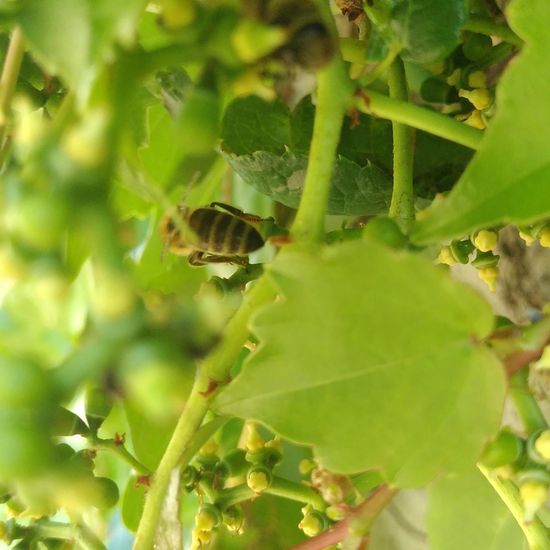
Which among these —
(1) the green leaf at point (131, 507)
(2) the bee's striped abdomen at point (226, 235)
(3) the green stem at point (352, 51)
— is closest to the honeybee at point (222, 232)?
(2) the bee's striped abdomen at point (226, 235)

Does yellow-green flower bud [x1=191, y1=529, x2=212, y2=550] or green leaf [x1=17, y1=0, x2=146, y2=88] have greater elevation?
green leaf [x1=17, y1=0, x2=146, y2=88]

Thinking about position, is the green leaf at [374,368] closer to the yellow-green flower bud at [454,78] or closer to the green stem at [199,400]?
the green stem at [199,400]

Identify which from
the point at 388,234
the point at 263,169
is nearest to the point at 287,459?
the point at 263,169

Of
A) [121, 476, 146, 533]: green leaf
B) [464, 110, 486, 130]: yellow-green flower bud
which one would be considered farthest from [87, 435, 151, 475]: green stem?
[464, 110, 486, 130]: yellow-green flower bud

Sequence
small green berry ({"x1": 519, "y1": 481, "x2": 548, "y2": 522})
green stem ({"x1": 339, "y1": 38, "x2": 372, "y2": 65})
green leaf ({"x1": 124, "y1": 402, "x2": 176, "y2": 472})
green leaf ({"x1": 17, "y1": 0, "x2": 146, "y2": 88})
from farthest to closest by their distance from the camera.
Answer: green leaf ({"x1": 124, "y1": 402, "x2": 176, "y2": 472})
green stem ({"x1": 339, "y1": 38, "x2": 372, "y2": 65})
small green berry ({"x1": 519, "y1": 481, "x2": 548, "y2": 522})
green leaf ({"x1": 17, "y1": 0, "x2": 146, "y2": 88})

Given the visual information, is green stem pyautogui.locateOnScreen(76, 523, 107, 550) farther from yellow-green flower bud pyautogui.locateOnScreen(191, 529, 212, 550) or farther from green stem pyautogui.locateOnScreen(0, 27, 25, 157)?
green stem pyautogui.locateOnScreen(0, 27, 25, 157)

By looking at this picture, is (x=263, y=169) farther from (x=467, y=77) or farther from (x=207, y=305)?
(x=207, y=305)

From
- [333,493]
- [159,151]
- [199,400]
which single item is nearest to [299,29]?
[199,400]
